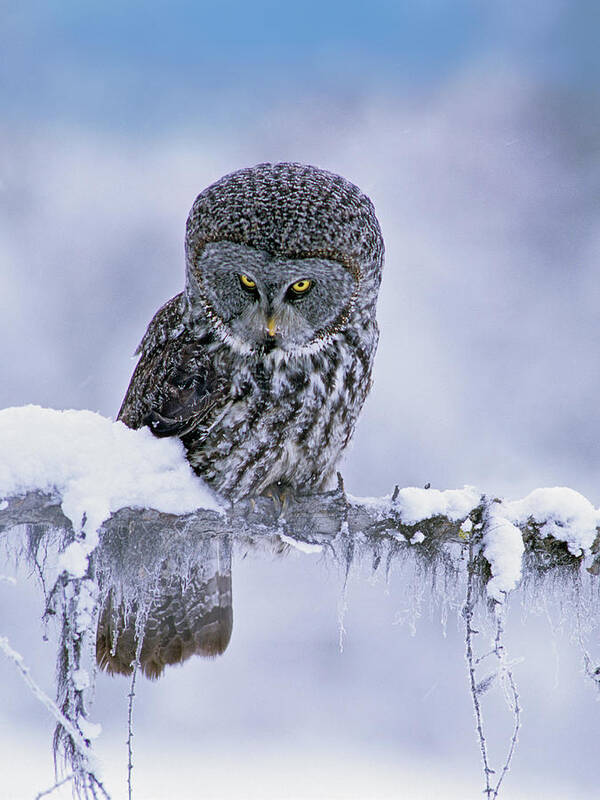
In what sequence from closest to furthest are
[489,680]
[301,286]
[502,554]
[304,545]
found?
[489,680] → [502,554] → [304,545] → [301,286]

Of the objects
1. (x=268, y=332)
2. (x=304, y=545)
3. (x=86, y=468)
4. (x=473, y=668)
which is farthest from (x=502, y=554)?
(x=86, y=468)

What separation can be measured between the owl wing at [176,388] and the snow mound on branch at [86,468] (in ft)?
0.71

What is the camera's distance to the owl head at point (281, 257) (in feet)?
8.67

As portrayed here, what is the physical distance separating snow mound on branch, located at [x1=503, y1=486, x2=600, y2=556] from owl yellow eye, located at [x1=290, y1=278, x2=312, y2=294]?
95cm

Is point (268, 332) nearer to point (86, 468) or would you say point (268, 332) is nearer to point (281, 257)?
point (281, 257)

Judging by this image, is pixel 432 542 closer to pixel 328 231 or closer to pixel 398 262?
pixel 328 231

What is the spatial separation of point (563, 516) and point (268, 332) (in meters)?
1.12

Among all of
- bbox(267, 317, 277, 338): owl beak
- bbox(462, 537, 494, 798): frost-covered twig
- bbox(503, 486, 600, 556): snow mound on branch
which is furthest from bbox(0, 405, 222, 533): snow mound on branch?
bbox(503, 486, 600, 556): snow mound on branch

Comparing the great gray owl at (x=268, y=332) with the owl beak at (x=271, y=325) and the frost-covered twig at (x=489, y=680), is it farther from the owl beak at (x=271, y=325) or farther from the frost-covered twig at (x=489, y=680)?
the frost-covered twig at (x=489, y=680)

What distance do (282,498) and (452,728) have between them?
5.28m

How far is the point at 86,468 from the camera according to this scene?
90.7 inches

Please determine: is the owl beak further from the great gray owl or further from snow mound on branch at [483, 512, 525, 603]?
snow mound on branch at [483, 512, 525, 603]

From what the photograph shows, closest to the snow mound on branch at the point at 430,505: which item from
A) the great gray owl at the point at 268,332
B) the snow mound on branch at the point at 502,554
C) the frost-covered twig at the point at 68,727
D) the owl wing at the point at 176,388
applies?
the snow mound on branch at the point at 502,554

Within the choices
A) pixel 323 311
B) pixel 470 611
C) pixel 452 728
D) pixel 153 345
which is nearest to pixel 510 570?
pixel 470 611
